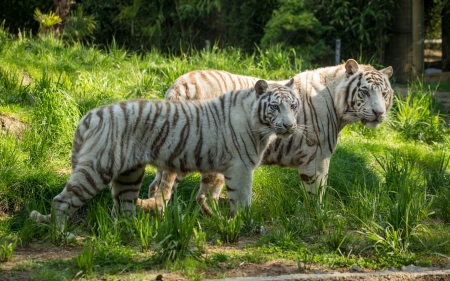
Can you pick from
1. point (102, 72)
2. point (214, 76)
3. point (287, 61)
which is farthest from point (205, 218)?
point (287, 61)

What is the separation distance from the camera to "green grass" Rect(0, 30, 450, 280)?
4.39 m

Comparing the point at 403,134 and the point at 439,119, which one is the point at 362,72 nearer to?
the point at 403,134

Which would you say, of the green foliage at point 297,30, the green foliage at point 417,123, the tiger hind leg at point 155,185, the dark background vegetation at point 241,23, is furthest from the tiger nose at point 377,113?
the green foliage at point 297,30

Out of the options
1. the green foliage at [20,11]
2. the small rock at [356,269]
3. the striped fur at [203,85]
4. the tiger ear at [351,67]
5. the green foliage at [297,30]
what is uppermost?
the green foliage at [20,11]

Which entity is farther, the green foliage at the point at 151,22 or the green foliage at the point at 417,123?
the green foliage at the point at 151,22

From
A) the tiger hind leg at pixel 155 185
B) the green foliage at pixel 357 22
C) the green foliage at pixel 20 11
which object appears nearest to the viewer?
the tiger hind leg at pixel 155 185

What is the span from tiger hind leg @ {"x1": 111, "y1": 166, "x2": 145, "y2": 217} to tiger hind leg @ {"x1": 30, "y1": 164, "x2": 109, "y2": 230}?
535mm

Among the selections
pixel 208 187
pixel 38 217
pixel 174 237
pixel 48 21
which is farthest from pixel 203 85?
pixel 48 21

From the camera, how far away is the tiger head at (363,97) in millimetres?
5852

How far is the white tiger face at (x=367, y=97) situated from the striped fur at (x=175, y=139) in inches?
27.6

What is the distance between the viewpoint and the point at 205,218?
5.50 meters

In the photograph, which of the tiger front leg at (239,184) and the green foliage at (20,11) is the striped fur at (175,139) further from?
the green foliage at (20,11)

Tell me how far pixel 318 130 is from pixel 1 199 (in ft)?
9.50

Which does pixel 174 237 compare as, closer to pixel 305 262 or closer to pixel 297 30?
pixel 305 262
